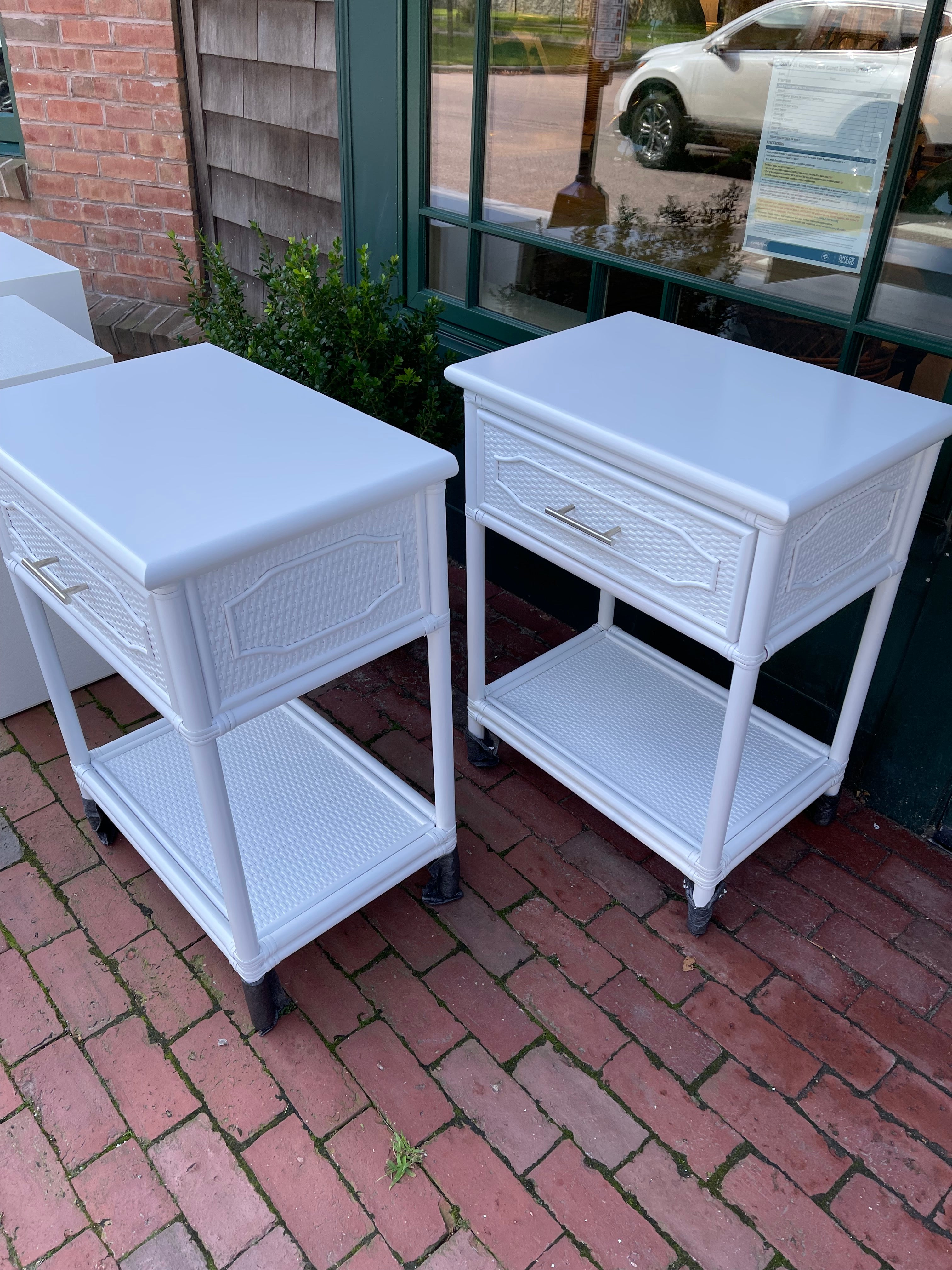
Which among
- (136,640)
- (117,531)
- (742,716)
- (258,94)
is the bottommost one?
(742,716)

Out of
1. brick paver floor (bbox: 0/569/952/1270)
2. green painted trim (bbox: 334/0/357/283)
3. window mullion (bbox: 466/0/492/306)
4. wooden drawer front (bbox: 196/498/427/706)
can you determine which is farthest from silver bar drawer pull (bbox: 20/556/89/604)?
green painted trim (bbox: 334/0/357/283)

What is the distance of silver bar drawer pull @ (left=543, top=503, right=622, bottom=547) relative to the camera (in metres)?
1.82

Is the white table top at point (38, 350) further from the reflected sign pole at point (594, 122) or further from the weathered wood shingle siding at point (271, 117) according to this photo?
the reflected sign pole at point (594, 122)

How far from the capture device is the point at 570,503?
1891 millimetres

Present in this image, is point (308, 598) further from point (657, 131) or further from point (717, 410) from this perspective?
point (657, 131)

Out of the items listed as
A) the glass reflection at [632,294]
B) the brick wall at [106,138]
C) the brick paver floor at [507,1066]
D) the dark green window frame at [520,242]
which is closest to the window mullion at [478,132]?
the dark green window frame at [520,242]

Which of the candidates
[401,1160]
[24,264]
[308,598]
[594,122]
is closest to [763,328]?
[594,122]

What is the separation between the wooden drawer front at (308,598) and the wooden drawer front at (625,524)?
368 millimetres

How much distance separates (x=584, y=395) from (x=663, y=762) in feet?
2.93

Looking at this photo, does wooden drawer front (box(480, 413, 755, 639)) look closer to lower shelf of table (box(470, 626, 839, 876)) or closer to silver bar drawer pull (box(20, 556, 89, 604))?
lower shelf of table (box(470, 626, 839, 876))

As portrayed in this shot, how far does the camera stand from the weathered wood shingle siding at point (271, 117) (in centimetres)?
306

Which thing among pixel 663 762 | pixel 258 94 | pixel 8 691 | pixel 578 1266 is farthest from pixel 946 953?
pixel 258 94

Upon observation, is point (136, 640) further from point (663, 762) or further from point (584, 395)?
point (663, 762)

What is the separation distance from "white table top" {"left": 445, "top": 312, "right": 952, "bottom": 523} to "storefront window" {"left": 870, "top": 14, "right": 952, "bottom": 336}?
0.26m
